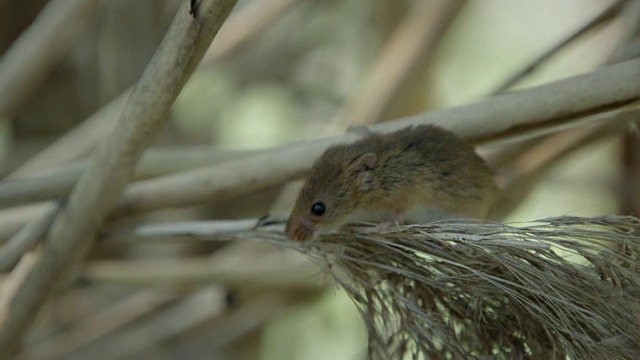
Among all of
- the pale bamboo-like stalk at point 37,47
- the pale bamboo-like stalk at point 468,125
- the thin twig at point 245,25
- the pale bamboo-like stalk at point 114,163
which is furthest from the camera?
the thin twig at point 245,25

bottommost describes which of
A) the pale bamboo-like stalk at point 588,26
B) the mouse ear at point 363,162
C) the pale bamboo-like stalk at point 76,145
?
the mouse ear at point 363,162

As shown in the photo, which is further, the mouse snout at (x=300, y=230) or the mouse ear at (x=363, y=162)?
the mouse ear at (x=363, y=162)

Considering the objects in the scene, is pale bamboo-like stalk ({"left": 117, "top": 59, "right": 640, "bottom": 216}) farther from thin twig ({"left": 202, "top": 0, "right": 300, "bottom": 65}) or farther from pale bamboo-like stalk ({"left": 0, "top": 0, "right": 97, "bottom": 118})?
thin twig ({"left": 202, "top": 0, "right": 300, "bottom": 65})

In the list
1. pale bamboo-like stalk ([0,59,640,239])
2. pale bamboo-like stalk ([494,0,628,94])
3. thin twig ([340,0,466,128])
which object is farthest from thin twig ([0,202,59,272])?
thin twig ([340,0,466,128])

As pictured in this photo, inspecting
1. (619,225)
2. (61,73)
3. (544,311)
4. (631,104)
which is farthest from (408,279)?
(61,73)

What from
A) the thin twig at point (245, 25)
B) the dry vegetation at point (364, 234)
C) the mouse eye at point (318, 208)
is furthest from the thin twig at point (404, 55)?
the mouse eye at point (318, 208)

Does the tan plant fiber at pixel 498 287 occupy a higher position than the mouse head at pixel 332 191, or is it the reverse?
the mouse head at pixel 332 191

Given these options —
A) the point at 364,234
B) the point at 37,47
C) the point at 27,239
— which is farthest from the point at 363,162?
the point at 37,47

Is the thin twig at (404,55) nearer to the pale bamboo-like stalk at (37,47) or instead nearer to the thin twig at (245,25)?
the thin twig at (245,25)
